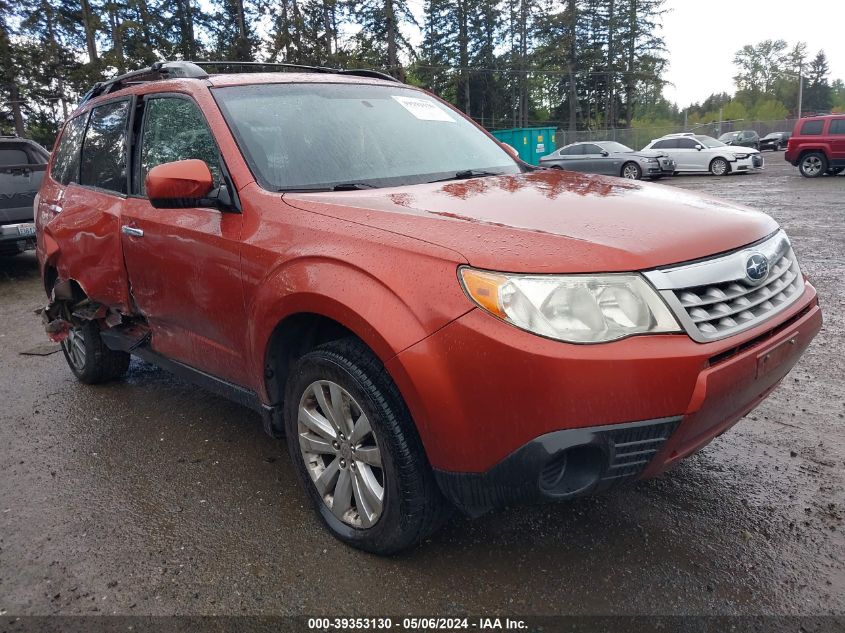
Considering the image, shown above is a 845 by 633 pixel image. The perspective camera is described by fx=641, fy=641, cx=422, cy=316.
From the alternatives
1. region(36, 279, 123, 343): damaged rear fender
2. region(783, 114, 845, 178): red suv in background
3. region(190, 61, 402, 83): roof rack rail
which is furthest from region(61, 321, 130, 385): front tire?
region(783, 114, 845, 178): red suv in background

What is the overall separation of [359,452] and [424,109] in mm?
2079

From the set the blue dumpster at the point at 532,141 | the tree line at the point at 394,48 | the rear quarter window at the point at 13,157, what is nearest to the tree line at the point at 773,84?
the tree line at the point at 394,48

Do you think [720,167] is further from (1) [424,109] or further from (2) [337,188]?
(2) [337,188]

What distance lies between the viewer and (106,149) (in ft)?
12.9

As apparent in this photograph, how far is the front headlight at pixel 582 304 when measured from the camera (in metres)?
1.87

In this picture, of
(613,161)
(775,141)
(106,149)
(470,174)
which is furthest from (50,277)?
(775,141)

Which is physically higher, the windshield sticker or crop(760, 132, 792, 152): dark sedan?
crop(760, 132, 792, 152): dark sedan

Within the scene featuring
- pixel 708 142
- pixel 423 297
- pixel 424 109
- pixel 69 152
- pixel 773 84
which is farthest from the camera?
pixel 773 84

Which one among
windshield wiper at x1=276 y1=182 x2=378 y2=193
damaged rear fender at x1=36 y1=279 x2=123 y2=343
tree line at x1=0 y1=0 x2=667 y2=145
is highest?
tree line at x1=0 y1=0 x2=667 y2=145

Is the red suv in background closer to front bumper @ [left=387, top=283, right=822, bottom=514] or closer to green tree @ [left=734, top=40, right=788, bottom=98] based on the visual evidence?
front bumper @ [left=387, top=283, right=822, bottom=514]

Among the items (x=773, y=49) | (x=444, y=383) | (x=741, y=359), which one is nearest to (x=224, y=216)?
(x=444, y=383)

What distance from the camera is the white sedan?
22234 mm

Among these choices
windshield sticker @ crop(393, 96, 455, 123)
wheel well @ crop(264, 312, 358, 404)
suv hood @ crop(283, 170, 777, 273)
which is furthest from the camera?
windshield sticker @ crop(393, 96, 455, 123)

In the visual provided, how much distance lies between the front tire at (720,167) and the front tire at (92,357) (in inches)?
886
